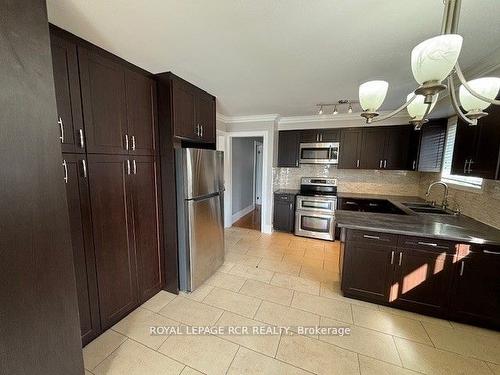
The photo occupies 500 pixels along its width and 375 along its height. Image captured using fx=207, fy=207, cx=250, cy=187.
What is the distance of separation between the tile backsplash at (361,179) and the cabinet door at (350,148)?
327mm

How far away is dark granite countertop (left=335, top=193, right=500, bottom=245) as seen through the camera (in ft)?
5.98

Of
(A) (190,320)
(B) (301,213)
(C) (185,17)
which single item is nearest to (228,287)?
(A) (190,320)

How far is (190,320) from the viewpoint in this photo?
1.96 meters

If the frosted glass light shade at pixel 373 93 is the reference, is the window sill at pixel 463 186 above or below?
below

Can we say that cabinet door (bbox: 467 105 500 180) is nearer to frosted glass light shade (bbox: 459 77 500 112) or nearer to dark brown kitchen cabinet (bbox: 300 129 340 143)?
frosted glass light shade (bbox: 459 77 500 112)

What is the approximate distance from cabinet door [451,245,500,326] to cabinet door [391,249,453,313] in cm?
8

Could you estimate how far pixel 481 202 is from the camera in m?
2.27

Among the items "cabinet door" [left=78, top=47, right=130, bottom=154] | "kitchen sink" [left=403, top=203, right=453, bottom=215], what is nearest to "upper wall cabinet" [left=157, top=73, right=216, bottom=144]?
"cabinet door" [left=78, top=47, right=130, bottom=154]

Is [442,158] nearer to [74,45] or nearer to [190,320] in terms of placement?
[190,320]

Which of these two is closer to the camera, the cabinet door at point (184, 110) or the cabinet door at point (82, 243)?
the cabinet door at point (82, 243)

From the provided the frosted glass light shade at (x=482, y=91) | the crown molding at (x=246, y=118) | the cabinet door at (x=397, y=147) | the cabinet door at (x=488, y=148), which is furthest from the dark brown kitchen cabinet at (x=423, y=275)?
the crown molding at (x=246, y=118)

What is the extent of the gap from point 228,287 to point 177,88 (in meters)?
2.30

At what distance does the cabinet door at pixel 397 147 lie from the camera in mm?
3619

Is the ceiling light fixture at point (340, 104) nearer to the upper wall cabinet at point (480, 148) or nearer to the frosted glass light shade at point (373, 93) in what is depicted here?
the upper wall cabinet at point (480, 148)
